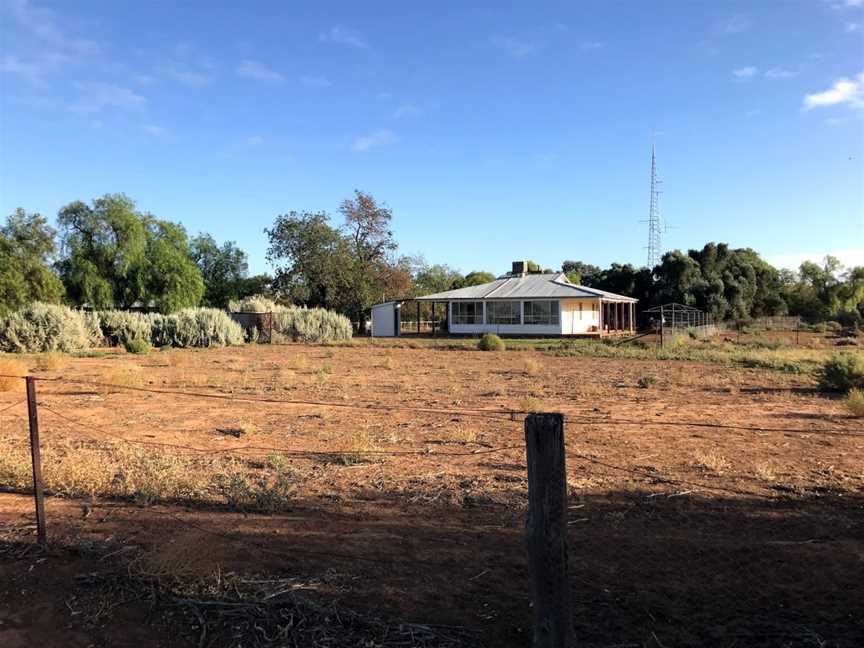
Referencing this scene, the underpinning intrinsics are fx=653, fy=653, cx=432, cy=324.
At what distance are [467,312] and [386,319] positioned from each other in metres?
6.08

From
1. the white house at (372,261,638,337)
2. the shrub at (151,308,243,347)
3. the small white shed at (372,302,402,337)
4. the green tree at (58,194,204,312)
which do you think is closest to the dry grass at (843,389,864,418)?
the shrub at (151,308,243,347)

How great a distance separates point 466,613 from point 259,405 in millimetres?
9658

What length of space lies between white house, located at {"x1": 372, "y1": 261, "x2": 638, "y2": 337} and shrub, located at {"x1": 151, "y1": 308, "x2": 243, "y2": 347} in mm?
13935

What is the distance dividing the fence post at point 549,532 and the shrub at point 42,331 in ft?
95.1

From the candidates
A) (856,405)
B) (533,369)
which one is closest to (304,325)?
(533,369)

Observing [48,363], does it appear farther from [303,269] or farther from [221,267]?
[221,267]

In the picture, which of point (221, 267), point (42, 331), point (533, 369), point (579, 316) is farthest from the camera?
point (221, 267)

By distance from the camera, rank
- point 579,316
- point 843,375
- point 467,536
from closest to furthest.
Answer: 1. point 467,536
2. point 843,375
3. point 579,316

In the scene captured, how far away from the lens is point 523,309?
145ft

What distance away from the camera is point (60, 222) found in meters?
49.4

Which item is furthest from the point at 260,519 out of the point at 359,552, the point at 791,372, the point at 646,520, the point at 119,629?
the point at 791,372

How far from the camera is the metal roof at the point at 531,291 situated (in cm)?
4194

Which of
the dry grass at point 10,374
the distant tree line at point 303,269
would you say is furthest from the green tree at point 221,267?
the dry grass at point 10,374

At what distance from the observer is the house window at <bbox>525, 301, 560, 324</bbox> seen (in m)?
43.1
